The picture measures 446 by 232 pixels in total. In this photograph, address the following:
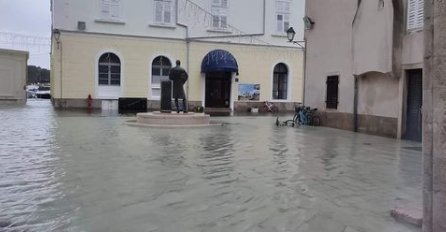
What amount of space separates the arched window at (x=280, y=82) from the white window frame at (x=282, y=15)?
242 cm

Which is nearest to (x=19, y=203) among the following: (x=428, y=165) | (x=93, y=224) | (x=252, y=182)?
(x=93, y=224)

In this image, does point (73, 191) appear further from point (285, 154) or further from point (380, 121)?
point (380, 121)

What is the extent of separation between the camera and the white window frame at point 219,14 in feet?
101

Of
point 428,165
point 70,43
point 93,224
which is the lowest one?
point 93,224

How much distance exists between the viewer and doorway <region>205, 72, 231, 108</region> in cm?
3113

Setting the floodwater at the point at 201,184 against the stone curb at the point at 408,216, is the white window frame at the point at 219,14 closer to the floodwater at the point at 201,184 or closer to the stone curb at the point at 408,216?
the floodwater at the point at 201,184

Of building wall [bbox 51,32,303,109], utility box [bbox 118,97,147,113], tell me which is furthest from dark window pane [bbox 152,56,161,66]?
utility box [bbox 118,97,147,113]

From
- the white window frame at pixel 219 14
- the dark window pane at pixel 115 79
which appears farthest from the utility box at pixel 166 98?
the white window frame at pixel 219 14

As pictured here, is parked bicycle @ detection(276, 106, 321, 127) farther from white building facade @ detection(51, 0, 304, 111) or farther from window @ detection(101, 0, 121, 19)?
window @ detection(101, 0, 121, 19)

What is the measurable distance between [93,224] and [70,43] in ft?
80.7

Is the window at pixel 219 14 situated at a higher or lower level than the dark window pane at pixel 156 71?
higher

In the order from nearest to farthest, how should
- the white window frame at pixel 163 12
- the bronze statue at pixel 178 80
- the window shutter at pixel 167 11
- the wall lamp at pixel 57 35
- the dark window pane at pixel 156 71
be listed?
the bronze statue at pixel 178 80, the wall lamp at pixel 57 35, the white window frame at pixel 163 12, the window shutter at pixel 167 11, the dark window pane at pixel 156 71

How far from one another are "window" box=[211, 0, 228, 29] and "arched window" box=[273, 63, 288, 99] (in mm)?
4853

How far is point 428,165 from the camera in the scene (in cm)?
407
